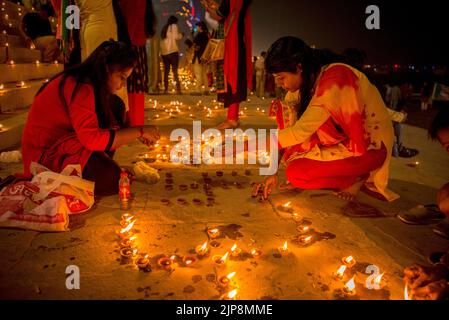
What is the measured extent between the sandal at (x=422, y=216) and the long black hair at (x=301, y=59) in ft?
4.01

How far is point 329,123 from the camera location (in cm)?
297

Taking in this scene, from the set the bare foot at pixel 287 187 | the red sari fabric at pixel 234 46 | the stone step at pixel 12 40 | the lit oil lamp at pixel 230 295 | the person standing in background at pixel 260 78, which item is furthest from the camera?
the person standing in background at pixel 260 78

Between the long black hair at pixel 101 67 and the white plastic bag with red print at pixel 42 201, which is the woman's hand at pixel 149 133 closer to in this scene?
the long black hair at pixel 101 67

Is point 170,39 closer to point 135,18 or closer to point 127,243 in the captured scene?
point 135,18

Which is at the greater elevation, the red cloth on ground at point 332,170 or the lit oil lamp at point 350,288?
the red cloth on ground at point 332,170

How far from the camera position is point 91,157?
287cm

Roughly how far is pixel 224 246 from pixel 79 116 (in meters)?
1.47

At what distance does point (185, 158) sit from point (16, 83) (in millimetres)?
3357

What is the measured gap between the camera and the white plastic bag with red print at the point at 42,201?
94.3 inches

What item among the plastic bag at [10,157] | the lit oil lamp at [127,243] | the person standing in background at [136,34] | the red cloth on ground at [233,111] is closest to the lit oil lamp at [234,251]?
the lit oil lamp at [127,243]

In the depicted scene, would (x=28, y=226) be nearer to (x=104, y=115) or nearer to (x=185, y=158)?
(x=104, y=115)

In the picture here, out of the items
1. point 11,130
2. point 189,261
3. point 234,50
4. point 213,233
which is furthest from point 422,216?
point 11,130

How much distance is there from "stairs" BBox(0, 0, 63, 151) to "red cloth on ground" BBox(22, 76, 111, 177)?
5.81ft
